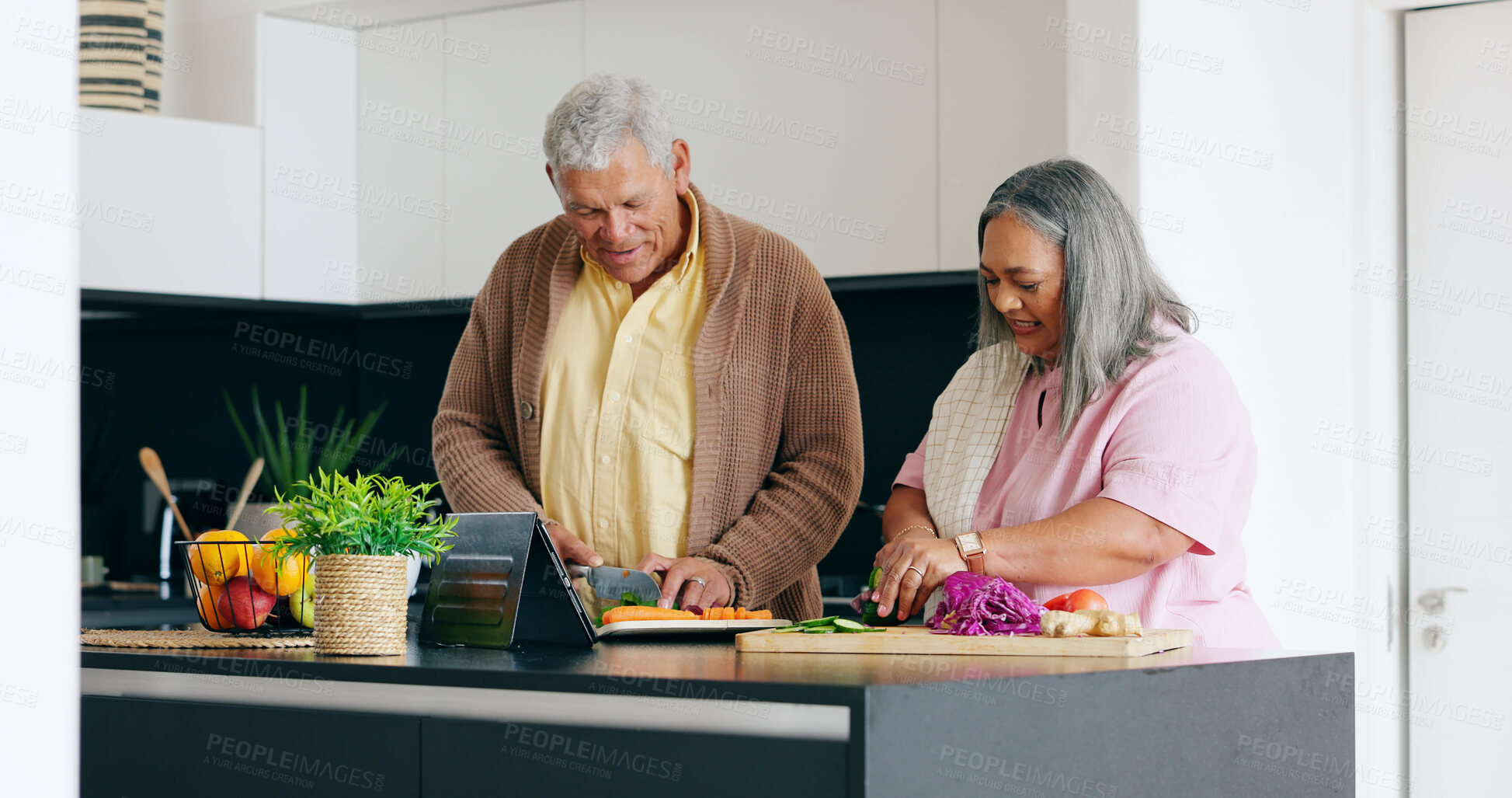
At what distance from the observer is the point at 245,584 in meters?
1.43

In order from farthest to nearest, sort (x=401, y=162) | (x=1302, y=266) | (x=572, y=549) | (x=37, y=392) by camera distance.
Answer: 1. (x=401, y=162)
2. (x=1302, y=266)
3. (x=572, y=549)
4. (x=37, y=392)

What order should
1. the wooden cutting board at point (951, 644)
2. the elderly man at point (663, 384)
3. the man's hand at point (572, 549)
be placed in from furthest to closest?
the elderly man at point (663, 384) < the man's hand at point (572, 549) < the wooden cutting board at point (951, 644)

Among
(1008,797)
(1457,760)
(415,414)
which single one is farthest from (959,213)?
(1008,797)

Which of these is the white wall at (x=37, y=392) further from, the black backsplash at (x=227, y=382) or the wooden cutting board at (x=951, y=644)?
the black backsplash at (x=227, y=382)

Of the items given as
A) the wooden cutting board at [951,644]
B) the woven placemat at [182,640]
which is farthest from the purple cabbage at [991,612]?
the woven placemat at [182,640]

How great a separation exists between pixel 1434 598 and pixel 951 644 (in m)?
1.93

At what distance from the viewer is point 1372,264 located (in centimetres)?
277

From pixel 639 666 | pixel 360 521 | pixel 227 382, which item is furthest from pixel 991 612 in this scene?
pixel 227 382

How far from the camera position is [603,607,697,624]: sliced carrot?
145cm

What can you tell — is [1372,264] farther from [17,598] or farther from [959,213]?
[17,598]

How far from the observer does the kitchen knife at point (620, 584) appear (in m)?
1.61

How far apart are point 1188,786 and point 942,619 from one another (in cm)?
26

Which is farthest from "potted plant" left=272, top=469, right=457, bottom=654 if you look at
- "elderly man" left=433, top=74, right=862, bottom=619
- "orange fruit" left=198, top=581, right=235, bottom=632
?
"elderly man" left=433, top=74, right=862, bottom=619

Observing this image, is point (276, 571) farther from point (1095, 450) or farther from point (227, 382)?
point (227, 382)
